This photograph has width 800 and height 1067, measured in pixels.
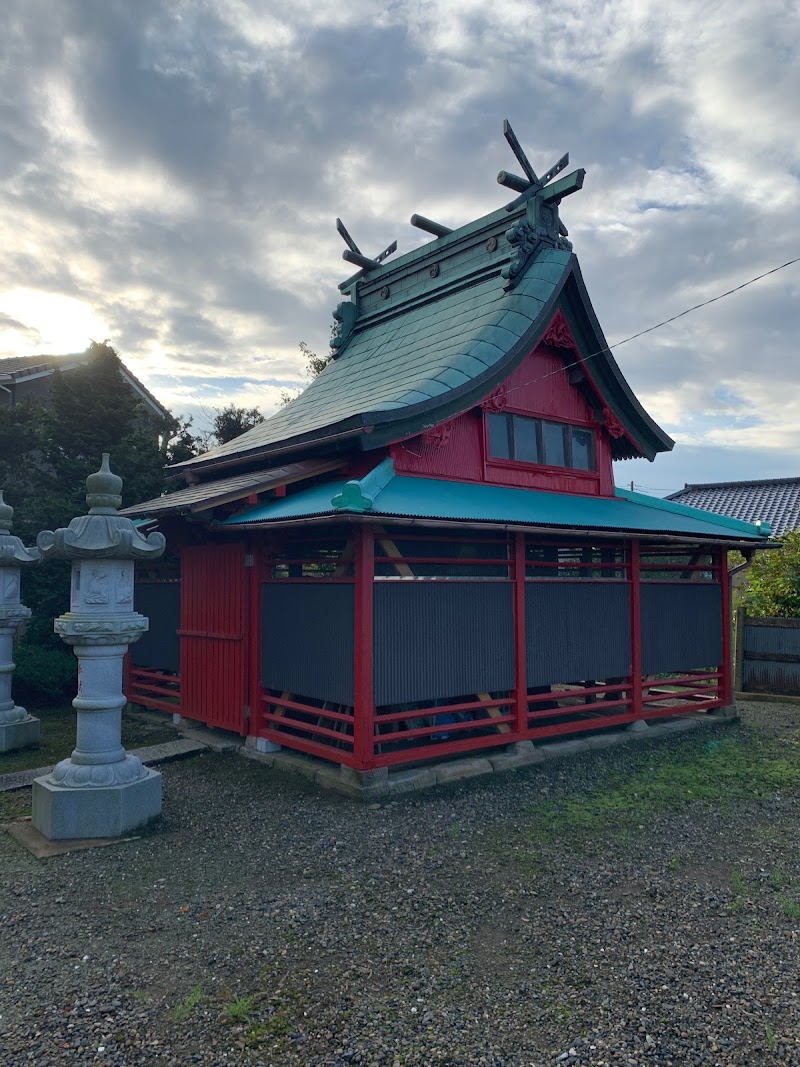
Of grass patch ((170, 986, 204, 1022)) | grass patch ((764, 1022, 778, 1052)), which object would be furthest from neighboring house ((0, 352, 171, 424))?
grass patch ((764, 1022, 778, 1052))

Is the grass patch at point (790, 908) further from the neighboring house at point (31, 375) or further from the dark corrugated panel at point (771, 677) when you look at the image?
the neighboring house at point (31, 375)

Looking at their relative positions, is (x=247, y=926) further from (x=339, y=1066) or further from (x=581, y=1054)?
(x=581, y=1054)

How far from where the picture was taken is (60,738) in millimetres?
10156

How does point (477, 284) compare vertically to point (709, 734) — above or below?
above

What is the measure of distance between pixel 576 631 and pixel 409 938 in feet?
18.5

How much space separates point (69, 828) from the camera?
604 cm

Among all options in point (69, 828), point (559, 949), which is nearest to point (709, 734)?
point (559, 949)

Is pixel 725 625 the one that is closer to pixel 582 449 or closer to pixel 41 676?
pixel 582 449

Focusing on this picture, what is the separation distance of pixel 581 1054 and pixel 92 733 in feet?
15.4

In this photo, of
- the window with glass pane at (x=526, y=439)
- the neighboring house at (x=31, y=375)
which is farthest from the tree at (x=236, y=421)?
the window with glass pane at (x=526, y=439)

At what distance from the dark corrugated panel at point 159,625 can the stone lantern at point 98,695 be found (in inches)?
180

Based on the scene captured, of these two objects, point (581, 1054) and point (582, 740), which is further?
point (582, 740)

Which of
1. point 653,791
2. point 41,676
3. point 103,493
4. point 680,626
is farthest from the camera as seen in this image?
point 41,676

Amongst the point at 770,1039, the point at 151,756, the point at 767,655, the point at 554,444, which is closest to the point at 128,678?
the point at 151,756
